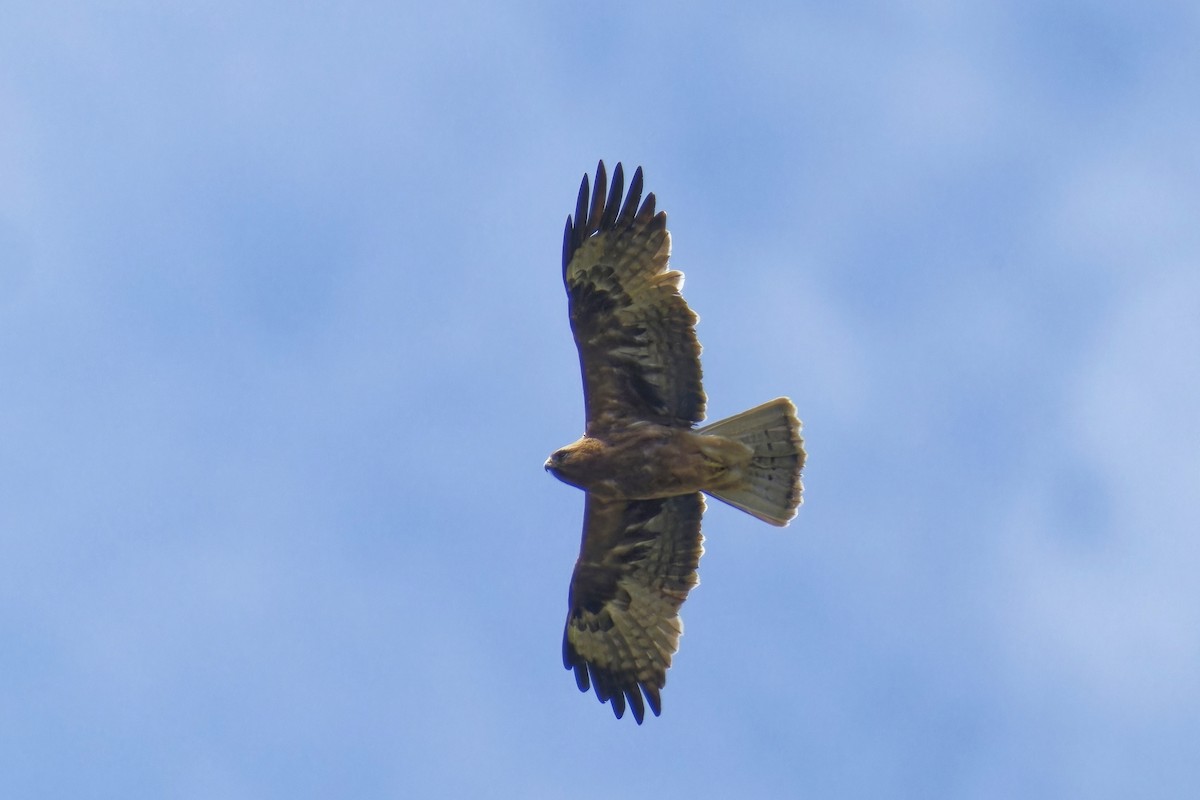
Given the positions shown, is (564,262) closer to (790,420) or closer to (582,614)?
(790,420)

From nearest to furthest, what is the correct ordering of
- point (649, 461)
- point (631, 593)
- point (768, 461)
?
point (649, 461), point (768, 461), point (631, 593)

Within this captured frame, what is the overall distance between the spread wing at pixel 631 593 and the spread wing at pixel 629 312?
824 mm

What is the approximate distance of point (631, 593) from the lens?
1283cm

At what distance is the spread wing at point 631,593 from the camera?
12.6 metres

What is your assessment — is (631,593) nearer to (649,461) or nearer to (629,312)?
(649,461)

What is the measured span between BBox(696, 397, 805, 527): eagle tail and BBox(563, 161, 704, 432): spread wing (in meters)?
0.36

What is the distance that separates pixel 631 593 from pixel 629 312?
2246 mm

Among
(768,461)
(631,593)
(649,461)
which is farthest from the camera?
(631,593)

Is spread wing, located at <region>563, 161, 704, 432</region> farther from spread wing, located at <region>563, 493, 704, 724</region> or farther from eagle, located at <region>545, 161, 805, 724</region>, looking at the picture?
spread wing, located at <region>563, 493, 704, 724</region>

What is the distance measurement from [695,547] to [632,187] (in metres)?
2.79

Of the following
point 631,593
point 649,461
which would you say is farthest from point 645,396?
point 631,593

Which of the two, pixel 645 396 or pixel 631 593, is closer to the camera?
pixel 645 396

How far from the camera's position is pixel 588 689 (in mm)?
13078

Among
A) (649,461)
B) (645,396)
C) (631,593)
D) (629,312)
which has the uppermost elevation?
(629,312)
